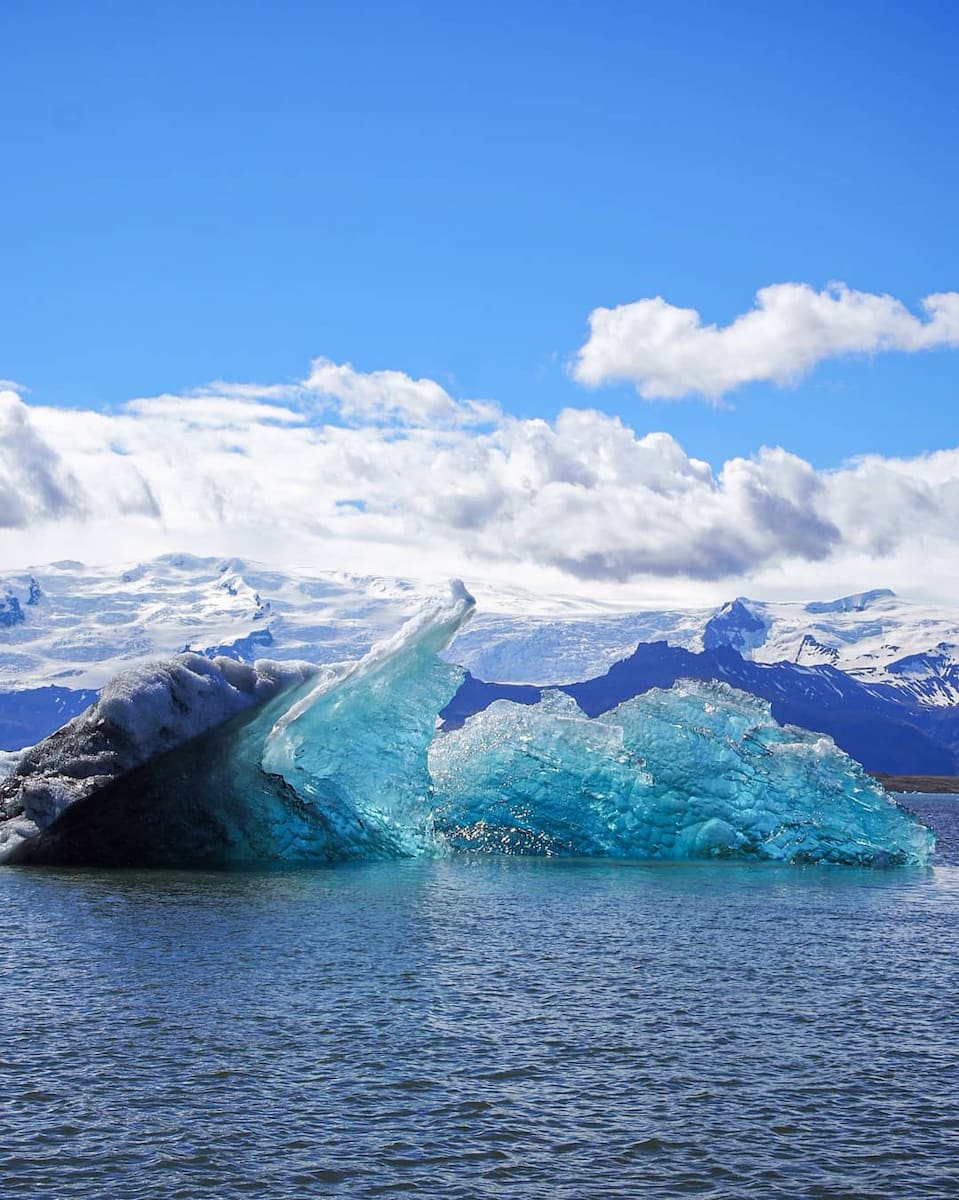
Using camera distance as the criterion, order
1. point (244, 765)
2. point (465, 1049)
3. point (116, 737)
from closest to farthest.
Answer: point (465, 1049) → point (116, 737) → point (244, 765)

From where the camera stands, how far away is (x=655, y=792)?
40656mm

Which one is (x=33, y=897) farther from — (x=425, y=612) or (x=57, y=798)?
(x=425, y=612)

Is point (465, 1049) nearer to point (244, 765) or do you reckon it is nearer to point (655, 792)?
point (244, 765)

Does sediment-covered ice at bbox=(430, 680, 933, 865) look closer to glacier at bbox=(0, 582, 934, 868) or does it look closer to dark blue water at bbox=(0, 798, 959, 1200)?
glacier at bbox=(0, 582, 934, 868)

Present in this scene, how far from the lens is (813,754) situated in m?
40.7

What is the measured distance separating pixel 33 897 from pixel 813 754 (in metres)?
23.8

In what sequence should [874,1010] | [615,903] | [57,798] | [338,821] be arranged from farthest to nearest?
[338,821], [57,798], [615,903], [874,1010]

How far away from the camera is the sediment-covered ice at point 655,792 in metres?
39.9

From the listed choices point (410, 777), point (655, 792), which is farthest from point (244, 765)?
point (655, 792)

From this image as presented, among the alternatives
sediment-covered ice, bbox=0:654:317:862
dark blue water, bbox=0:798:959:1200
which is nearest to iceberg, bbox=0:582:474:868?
sediment-covered ice, bbox=0:654:317:862

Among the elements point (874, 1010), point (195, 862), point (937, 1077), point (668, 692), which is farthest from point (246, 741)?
point (937, 1077)

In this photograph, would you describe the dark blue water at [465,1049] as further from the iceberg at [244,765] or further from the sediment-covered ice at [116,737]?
the iceberg at [244,765]

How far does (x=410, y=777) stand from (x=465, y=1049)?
2179 cm

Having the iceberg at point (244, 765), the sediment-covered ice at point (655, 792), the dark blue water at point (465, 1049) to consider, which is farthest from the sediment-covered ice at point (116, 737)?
the sediment-covered ice at point (655, 792)
